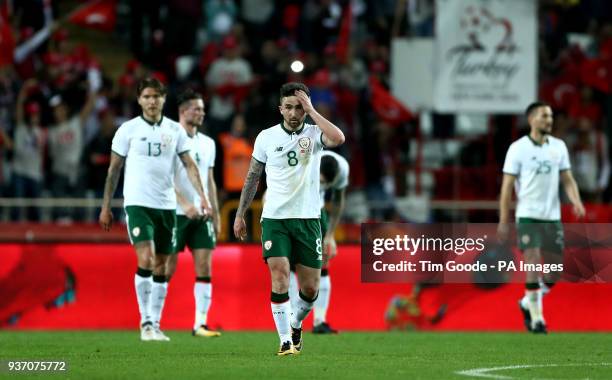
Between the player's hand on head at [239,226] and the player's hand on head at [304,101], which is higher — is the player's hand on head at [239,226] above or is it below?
below

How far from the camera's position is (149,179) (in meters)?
15.4

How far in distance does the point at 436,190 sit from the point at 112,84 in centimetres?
596

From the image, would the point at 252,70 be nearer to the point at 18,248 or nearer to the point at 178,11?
the point at 178,11

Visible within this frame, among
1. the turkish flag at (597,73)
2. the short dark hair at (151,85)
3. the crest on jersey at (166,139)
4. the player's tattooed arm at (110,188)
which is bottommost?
the player's tattooed arm at (110,188)

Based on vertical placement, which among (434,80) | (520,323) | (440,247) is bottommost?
(520,323)

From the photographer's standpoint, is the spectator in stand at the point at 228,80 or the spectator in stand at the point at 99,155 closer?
the spectator in stand at the point at 99,155

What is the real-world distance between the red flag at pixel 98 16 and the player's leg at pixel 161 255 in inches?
364

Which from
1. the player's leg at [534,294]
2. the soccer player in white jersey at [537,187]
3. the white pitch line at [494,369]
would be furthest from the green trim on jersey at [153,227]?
the white pitch line at [494,369]

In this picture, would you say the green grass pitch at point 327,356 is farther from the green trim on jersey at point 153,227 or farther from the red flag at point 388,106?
the red flag at point 388,106

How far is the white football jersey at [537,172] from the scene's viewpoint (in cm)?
1731

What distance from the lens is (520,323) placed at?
63.0 feet

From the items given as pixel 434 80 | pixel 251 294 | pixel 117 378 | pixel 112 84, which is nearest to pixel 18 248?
pixel 251 294

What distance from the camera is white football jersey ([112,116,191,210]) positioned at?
50.2 ft

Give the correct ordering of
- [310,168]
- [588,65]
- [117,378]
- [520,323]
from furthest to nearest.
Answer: [588,65] → [520,323] → [310,168] → [117,378]
